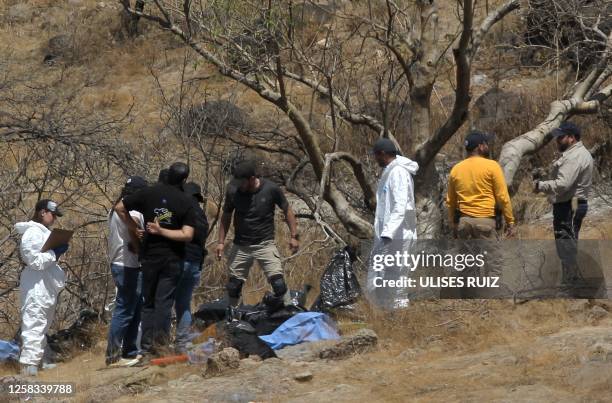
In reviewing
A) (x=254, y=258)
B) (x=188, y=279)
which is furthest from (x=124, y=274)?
(x=254, y=258)

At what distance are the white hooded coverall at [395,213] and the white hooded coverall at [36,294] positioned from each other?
2.67 metres

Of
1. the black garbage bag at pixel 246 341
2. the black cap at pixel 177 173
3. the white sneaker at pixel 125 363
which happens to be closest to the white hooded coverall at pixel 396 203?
the black garbage bag at pixel 246 341

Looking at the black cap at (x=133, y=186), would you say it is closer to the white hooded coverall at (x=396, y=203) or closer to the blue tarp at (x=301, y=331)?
the blue tarp at (x=301, y=331)

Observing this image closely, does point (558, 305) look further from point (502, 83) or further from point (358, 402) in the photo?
point (502, 83)

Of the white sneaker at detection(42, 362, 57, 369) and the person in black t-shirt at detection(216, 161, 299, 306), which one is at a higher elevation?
the person in black t-shirt at detection(216, 161, 299, 306)

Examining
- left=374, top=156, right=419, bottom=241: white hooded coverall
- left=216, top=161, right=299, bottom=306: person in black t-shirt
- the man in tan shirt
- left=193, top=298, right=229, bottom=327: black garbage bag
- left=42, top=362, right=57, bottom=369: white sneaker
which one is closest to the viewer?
left=374, top=156, right=419, bottom=241: white hooded coverall

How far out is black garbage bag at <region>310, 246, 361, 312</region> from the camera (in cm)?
949

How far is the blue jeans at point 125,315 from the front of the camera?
28.9 feet

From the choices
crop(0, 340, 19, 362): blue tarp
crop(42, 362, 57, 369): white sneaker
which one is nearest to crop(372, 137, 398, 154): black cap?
crop(42, 362, 57, 369): white sneaker

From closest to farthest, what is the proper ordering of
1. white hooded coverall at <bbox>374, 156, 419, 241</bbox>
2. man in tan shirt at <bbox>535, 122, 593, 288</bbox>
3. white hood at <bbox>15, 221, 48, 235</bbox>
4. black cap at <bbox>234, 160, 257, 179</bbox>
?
white hooded coverall at <bbox>374, 156, 419, 241</bbox> < man in tan shirt at <bbox>535, 122, 593, 288</bbox> < white hood at <bbox>15, 221, 48, 235</bbox> < black cap at <bbox>234, 160, 257, 179</bbox>

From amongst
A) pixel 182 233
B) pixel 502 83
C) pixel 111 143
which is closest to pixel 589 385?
pixel 182 233

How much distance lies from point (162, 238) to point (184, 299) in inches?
29.5

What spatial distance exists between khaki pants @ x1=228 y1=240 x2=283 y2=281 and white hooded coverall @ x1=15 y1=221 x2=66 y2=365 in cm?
156

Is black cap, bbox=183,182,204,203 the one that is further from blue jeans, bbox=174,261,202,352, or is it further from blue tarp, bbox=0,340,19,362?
blue tarp, bbox=0,340,19,362
